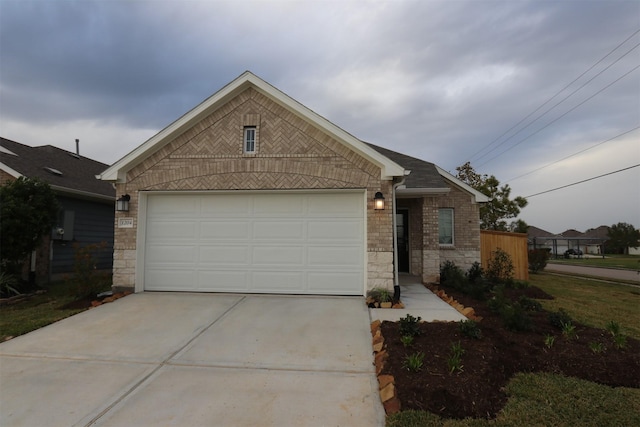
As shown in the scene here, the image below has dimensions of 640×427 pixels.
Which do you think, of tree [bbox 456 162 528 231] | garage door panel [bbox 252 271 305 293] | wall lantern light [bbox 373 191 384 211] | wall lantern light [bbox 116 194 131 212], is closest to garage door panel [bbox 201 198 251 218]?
garage door panel [bbox 252 271 305 293]

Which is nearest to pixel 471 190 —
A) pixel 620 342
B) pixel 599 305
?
pixel 599 305

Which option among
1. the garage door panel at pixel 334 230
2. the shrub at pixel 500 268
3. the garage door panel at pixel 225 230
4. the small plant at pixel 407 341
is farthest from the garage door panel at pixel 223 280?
the shrub at pixel 500 268

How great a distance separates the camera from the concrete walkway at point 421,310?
6492 millimetres

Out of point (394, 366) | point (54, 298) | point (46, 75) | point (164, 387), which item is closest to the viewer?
point (164, 387)

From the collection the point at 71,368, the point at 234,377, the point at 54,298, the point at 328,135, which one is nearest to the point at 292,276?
the point at 328,135

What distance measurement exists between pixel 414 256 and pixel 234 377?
29.0 ft

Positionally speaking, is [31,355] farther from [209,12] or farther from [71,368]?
[209,12]

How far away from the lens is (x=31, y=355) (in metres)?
4.96

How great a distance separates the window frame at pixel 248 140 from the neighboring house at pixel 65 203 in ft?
17.3

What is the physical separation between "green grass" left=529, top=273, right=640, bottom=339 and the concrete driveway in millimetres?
4851

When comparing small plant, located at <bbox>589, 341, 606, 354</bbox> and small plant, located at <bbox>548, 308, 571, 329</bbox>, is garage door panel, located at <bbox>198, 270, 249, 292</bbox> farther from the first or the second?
small plant, located at <bbox>589, 341, 606, 354</bbox>

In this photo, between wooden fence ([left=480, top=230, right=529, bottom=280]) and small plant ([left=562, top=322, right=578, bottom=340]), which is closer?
small plant ([left=562, top=322, right=578, bottom=340])

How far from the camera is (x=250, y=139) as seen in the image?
857 cm

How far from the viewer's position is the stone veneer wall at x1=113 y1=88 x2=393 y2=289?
806 cm
